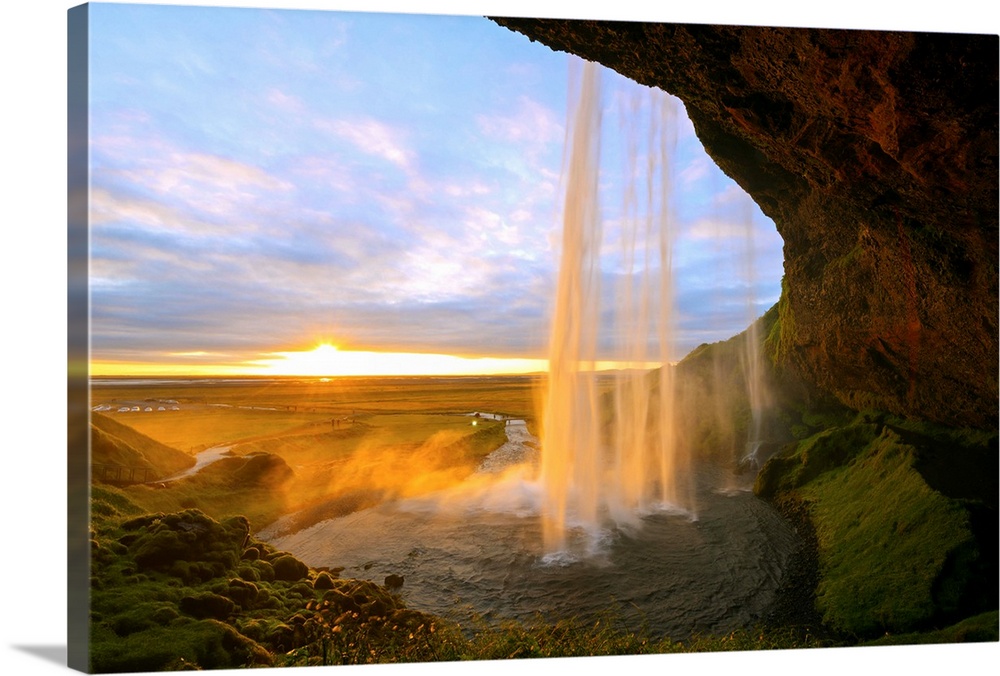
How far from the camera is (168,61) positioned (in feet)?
24.6

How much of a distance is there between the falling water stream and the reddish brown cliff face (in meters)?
1.89

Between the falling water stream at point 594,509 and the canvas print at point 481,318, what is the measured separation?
0.19 feet

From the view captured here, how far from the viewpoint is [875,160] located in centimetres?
823

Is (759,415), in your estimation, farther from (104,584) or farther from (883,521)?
(104,584)

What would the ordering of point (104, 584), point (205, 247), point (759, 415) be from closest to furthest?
point (104, 584) → point (205, 247) → point (759, 415)

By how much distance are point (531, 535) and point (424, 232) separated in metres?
4.38

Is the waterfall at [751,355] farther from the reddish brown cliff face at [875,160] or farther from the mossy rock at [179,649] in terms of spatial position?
the mossy rock at [179,649]

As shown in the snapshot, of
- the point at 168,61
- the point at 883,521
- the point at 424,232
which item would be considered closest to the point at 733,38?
the point at 424,232

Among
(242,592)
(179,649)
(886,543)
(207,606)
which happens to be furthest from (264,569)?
(886,543)

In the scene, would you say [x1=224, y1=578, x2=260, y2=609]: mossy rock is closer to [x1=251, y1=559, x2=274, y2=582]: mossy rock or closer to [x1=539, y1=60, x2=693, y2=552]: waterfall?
[x1=251, y1=559, x2=274, y2=582]: mossy rock

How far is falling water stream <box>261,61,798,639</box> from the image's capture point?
28.3 feet

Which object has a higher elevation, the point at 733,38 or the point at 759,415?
the point at 733,38

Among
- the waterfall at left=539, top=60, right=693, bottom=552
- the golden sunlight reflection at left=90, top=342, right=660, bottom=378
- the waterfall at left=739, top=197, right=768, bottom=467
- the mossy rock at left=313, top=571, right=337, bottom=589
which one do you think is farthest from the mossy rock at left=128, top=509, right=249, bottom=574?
the waterfall at left=739, top=197, right=768, bottom=467

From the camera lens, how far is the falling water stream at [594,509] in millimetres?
8625
